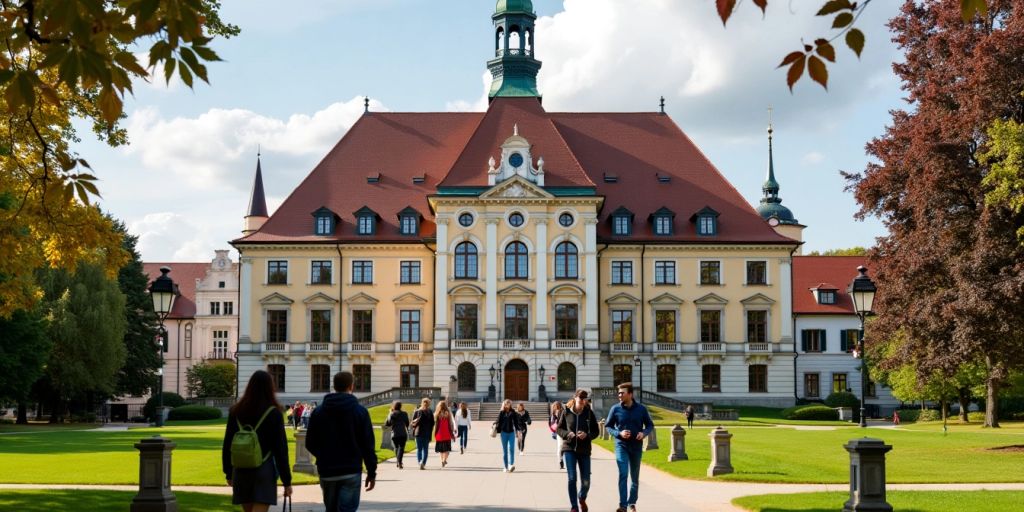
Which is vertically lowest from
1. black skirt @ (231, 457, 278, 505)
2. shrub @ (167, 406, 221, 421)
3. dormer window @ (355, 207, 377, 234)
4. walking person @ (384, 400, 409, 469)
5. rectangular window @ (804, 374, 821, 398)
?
shrub @ (167, 406, 221, 421)

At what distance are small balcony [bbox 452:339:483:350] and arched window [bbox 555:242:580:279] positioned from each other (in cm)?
593

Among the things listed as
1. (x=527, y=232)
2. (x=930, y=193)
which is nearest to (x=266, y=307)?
(x=527, y=232)

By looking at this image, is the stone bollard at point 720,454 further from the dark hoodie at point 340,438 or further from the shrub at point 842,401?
the shrub at point 842,401

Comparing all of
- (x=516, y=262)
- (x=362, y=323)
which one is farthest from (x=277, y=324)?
(x=516, y=262)

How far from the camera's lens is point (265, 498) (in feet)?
40.1

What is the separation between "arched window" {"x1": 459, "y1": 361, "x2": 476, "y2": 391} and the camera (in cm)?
7019

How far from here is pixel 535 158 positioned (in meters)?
71.8

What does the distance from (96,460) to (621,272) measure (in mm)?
47225

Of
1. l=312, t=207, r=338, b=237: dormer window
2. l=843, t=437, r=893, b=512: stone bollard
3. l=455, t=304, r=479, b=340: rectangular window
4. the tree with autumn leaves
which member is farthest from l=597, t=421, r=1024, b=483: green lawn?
l=312, t=207, r=338, b=237: dormer window

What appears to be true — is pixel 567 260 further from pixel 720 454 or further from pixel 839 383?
pixel 720 454

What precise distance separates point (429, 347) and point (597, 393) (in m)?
12.8

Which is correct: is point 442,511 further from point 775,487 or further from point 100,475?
point 100,475

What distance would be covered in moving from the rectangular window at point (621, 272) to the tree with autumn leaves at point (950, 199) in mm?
31474

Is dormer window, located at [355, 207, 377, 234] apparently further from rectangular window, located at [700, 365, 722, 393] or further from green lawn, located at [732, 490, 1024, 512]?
green lawn, located at [732, 490, 1024, 512]
